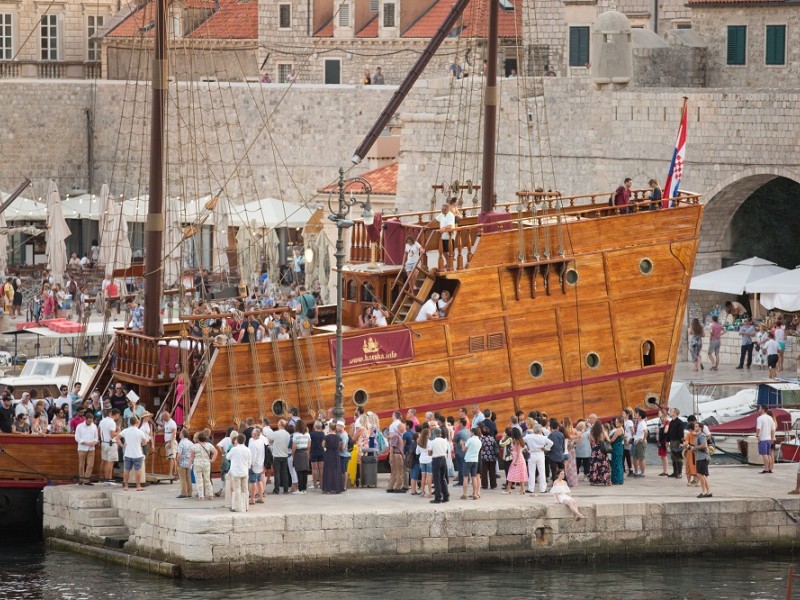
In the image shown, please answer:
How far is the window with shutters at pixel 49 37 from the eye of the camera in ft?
224

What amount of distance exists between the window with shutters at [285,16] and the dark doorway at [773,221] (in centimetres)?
2404

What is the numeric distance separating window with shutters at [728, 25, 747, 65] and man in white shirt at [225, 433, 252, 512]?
25.9m

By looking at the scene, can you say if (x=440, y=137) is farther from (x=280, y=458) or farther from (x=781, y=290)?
(x=280, y=458)

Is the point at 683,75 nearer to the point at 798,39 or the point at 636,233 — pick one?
the point at 798,39

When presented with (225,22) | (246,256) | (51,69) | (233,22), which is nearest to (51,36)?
(51,69)

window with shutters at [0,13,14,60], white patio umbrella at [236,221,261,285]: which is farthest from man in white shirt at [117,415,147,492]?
window with shutters at [0,13,14,60]

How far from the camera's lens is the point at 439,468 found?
2630 centimetres

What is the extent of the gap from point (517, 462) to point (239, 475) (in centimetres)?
391

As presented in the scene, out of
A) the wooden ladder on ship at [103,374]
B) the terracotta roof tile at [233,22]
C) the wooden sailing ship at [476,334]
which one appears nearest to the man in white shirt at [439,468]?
the wooden sailing ship at [476,334]

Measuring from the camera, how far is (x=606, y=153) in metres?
44.3

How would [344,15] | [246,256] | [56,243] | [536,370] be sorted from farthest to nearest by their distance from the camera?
[344,15]
[246,256]
[56,243]
[536,370]

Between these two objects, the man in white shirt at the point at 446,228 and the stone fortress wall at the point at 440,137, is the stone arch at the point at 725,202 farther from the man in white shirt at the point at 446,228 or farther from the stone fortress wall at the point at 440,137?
the man in white shirt at the point at 446,228

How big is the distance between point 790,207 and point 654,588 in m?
21.5

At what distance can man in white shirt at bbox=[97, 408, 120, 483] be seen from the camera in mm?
27594
